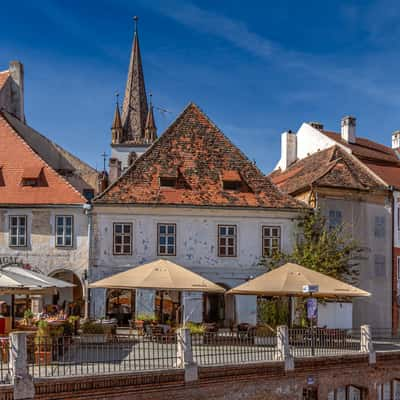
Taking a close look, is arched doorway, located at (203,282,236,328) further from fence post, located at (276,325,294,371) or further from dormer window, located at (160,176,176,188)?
fence post, located at (276,325,294,371)

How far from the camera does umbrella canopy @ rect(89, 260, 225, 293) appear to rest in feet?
68.2

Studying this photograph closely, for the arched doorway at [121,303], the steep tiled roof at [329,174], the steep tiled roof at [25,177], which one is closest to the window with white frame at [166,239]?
the arched doorway at [121,303]

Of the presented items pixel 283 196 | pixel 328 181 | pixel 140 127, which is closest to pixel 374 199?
pixel 328 181

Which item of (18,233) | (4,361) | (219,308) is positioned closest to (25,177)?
(18,233)

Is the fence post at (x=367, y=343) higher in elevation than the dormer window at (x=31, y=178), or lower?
lower

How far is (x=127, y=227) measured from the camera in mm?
27688

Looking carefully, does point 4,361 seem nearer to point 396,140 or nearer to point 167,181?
point 167,181

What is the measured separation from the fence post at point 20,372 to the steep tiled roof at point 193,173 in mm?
13161

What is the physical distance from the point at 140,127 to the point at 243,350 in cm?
4909

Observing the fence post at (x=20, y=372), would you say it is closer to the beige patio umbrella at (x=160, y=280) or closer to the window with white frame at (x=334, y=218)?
the beige patio umbrella at (x=160, y=280)

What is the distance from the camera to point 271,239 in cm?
2839

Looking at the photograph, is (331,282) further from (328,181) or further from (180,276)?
(328,181)

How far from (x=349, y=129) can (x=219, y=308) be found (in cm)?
1298

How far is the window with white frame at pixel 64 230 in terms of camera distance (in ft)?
91.9
